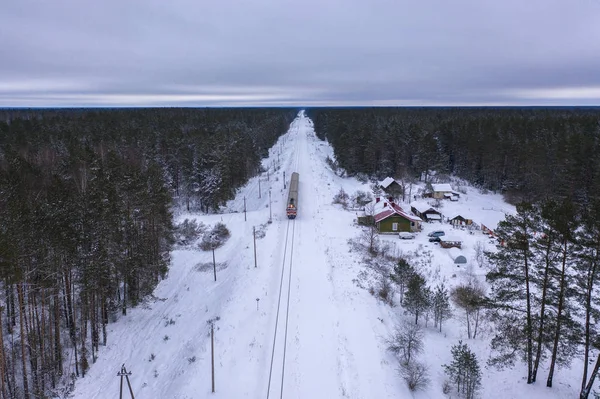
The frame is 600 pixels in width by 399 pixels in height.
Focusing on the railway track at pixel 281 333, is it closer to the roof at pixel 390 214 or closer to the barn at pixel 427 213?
the roof at pixel 390 214

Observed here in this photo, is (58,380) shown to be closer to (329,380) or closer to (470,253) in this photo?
(329,380)

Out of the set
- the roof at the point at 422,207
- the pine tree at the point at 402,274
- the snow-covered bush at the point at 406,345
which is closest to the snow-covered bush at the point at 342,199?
the roof at the point at 422,207

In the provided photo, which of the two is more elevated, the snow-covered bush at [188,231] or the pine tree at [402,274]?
the pine tree at [402,274]

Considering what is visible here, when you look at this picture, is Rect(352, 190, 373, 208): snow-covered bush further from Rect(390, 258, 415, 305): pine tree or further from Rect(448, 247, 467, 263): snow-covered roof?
Rect(390, 258, 415, 305): pine tree

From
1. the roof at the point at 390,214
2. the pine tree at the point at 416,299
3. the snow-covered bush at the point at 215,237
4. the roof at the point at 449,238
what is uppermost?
the roof at the point at 390,214

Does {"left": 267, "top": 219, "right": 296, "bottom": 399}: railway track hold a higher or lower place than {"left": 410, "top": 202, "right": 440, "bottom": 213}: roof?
lower

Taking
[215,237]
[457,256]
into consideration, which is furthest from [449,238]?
[215,237]

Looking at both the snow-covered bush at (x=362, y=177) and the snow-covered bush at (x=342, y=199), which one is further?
the snow-covered bush at (x=362, y=177)

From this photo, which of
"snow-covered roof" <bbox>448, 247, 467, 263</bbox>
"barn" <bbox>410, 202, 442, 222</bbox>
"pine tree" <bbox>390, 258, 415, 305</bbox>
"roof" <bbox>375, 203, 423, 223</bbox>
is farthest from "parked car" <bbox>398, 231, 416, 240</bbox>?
"pine tree" <bbox>390, 258, 415, 305</bbox>
